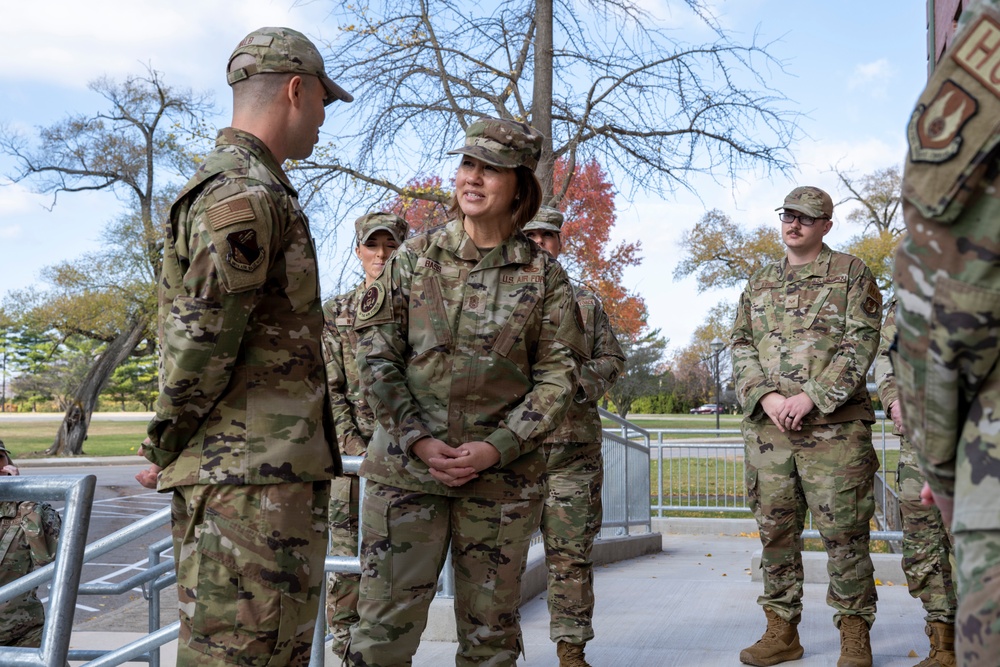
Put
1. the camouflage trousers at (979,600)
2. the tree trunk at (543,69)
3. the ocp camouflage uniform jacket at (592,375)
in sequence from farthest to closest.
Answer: the tree trunk at (543,69)
the ocp camouflage uniform jacket at (592,375)
the camouflage trousers at (979,600)

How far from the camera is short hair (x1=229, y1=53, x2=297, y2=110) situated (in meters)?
2.72

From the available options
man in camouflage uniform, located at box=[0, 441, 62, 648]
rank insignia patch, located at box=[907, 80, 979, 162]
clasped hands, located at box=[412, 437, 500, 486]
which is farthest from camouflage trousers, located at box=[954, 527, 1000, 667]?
man in camouflage uniform, located at box=[0, 441, 62, 648]

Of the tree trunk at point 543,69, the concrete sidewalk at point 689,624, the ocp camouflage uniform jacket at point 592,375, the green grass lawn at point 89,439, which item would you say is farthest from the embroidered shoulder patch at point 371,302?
the green grass lawn at point 89,439

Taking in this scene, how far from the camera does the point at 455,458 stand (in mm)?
3203

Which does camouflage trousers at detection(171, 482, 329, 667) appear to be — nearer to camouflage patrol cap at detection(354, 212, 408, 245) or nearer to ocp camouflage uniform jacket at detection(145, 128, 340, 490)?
ocp camouflage uniform jacket at detection(145, 128, 340, 490)

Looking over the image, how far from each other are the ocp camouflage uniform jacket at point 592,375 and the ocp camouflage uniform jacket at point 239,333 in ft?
8.65

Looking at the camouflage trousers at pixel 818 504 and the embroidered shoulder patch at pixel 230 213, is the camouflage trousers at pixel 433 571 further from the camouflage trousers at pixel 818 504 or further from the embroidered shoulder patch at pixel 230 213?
the camouflage trousers at pixel 818 504

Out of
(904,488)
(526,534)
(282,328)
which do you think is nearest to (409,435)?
(526,534)

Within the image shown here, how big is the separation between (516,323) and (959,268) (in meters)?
1.98

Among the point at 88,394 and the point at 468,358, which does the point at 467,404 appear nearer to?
the point at 468,358

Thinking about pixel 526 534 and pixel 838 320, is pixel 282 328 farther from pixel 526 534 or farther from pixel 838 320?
pixel 838 320

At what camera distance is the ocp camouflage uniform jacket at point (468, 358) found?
3.32 meters

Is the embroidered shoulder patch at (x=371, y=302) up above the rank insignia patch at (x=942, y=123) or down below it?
below

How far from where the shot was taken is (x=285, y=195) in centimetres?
262
